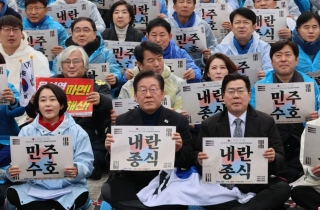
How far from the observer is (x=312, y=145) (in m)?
7.71

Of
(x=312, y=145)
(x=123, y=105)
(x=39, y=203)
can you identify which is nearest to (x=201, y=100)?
(x=123, y=105)

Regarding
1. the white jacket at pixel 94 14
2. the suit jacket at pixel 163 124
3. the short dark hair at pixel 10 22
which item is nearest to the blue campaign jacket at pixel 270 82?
the suit jacket at pixel 163 124

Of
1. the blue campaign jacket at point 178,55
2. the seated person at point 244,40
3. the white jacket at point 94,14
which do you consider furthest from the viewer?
the white jacket at point 94,14

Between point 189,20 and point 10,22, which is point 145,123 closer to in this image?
point 10,22

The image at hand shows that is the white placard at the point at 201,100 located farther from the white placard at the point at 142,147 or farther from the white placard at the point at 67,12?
the white placard at the point at 67,12

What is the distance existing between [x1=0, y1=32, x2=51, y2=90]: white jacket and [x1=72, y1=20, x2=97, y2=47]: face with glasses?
22.7 inches

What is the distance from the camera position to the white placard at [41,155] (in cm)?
767

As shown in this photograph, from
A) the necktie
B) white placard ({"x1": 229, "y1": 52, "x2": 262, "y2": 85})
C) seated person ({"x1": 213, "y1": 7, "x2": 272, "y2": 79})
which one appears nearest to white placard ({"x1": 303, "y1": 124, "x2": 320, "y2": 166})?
the necktie

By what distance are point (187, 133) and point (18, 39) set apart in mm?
3224

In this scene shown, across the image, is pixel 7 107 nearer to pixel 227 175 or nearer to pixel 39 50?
pixel 39 50

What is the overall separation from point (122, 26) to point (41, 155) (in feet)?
14.3

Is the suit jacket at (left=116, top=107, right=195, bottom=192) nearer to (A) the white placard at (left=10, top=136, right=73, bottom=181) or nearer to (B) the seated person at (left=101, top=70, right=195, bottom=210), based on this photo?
(B) the seated person at (left=101, top=70, right=195, bottom=210)

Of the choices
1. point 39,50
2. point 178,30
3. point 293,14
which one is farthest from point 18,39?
point 293,14

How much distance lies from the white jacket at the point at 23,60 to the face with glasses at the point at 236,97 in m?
3.07
